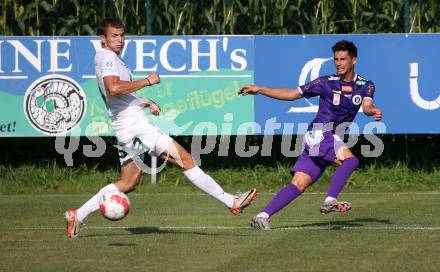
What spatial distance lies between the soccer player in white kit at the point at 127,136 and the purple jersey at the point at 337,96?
139 cm

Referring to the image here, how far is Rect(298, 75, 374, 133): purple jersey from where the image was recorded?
11625 millimetres

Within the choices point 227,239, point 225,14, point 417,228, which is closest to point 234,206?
point 227,239

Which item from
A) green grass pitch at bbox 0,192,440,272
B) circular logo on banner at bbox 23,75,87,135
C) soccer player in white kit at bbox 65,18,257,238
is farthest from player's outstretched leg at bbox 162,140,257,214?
circular logo on banner at bbox 23,75,87,135

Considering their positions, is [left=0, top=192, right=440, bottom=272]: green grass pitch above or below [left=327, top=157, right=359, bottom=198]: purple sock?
below

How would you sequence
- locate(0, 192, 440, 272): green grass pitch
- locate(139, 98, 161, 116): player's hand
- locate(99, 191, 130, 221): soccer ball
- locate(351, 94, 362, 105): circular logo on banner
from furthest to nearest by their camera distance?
locate(351, 94, 362, 105): circular logo on banner → locate(139, 98, 161, 116): player's hand → locate(99, 191, 130, 221): soccer ball → locate(0, 192, 440, 272): green grass pitch

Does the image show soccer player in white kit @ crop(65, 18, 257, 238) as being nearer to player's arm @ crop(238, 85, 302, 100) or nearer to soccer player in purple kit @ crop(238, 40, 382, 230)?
soccer player in purple kit @ crop(238, 40, 382, 230)

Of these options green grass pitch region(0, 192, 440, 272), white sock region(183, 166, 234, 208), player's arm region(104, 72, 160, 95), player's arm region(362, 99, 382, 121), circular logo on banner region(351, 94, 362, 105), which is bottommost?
green grass pitch region(0, 192, 440, 272)

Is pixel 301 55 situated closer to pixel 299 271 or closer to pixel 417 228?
pixel 417 228

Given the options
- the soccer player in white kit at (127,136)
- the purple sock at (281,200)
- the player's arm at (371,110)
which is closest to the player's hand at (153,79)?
the soccer player in white kit at (127,136)

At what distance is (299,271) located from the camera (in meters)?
8.45

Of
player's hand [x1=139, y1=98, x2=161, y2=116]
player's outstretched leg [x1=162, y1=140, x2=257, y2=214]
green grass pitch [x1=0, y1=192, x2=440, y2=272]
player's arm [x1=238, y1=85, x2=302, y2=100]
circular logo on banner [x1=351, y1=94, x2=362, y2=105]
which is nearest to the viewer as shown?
green grass pitch [x1=0, y1=192, x2=440, y2=272]

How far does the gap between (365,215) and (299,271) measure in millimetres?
4566

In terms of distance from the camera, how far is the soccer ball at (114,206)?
407 inches

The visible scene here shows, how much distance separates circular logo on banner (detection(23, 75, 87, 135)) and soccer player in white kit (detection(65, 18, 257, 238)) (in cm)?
534
